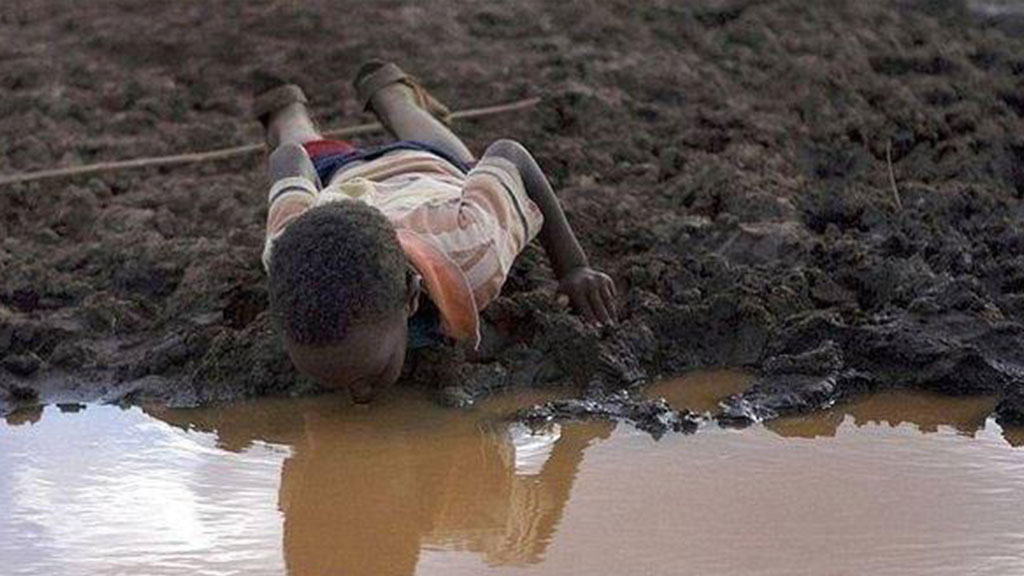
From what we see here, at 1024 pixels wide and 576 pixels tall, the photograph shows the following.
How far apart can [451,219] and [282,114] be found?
1.18 m

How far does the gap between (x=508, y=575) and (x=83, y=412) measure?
1.42 m

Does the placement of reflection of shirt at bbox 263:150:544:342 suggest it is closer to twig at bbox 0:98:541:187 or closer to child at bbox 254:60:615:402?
child at bbox 254:60:615:402

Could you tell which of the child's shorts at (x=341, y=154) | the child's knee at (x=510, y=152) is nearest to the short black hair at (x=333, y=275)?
the child's knee at (x=510, y=152)

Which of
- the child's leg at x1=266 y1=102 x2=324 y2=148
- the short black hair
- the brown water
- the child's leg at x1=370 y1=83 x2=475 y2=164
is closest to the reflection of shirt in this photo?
the short black hair

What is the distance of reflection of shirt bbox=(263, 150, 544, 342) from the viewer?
381cm

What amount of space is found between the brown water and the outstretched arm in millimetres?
316

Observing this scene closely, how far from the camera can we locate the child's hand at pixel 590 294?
13.7ft

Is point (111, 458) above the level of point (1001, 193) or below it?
below

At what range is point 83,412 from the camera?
A: 3975 millimetres

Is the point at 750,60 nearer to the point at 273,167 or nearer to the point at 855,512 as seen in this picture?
the point at 273,167

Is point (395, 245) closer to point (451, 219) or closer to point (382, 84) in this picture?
point (451, 219)

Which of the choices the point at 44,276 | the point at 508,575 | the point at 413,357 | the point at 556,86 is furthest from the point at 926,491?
the point at 556,86

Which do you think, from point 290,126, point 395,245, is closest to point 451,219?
point 395,245

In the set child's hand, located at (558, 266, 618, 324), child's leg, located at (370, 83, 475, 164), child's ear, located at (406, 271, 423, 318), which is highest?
child's leg, located at (370, 83, 475, 164)
